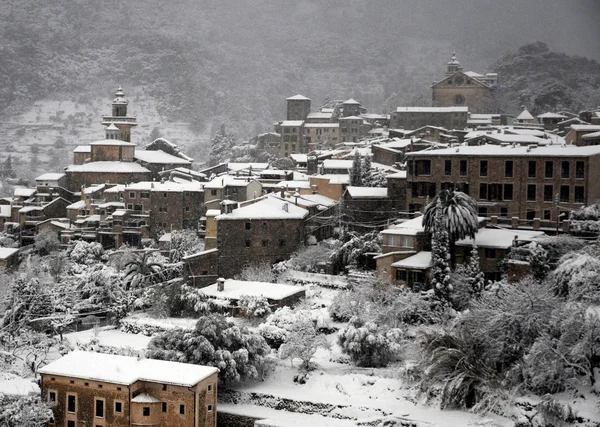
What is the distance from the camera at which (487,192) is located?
1729 inches

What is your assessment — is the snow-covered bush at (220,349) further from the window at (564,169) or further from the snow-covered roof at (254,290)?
the window at (564,169)

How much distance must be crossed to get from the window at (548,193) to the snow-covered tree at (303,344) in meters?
15.0

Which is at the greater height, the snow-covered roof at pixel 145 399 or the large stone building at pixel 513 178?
the large stone building at pixel 513 178

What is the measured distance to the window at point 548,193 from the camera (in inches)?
1667

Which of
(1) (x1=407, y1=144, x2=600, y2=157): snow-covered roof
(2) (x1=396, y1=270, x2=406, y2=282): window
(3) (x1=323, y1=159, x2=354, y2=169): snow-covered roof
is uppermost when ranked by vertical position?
(1) (x1=407, y1=144, x2=600, y2=157): snow-covered roof

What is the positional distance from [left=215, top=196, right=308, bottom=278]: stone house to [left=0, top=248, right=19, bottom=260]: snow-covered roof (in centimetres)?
1649

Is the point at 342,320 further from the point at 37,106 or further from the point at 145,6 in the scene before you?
the point at 145,6

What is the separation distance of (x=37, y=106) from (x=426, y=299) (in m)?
131

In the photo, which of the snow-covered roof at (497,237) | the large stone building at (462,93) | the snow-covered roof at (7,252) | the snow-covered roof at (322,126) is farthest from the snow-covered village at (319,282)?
the large stone building at (462,93)

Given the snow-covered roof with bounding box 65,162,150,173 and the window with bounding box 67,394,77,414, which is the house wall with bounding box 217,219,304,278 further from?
the snow-covered roof with bounding box 65,162,150,173

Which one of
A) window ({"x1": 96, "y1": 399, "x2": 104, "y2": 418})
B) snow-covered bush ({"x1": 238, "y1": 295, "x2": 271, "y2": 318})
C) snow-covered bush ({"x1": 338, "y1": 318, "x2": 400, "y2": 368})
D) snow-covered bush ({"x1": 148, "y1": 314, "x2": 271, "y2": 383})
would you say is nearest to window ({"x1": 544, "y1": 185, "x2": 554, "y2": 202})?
snow-covered bush ({"x1": 338, "y1": 318, "x2": 400, "y2": 368})

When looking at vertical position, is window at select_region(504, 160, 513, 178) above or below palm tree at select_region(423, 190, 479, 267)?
above

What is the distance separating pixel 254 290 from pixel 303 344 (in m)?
6.70

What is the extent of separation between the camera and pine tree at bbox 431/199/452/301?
35719 millimetres
